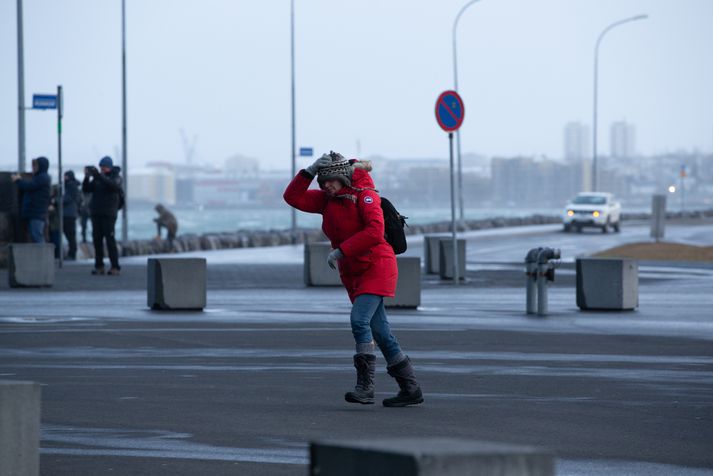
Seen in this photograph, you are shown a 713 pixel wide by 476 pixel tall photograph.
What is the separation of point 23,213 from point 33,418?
2052 centimetres

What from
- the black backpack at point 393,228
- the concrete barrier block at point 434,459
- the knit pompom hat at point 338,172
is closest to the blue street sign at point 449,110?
the black backpack at point 393,228

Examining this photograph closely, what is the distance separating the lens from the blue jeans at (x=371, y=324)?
10.0 meters

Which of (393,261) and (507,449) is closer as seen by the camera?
(507,449)

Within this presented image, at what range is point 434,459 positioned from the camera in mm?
4062

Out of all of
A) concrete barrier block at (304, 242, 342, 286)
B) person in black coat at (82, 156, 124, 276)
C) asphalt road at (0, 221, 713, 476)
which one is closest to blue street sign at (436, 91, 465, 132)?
concrete barrier block at (304, 242, 342, 286)

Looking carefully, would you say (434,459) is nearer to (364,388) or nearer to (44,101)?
(364,388)

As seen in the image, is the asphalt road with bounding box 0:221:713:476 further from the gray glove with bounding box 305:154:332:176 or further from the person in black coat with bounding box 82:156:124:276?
the person in black coat with bounding box 82:156:124:276

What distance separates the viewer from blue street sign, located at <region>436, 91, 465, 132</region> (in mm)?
23594

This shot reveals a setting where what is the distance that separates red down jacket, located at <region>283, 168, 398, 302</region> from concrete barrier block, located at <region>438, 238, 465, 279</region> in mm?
14632

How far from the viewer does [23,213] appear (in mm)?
25969

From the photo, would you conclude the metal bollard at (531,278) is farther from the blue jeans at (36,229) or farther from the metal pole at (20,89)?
the metal pole at (20,89)

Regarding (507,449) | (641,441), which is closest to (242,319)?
(641,441)

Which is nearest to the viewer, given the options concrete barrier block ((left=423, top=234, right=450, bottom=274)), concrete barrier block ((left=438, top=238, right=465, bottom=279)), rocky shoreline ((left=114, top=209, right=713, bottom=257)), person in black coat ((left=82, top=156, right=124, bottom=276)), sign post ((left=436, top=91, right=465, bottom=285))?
sign post ((left=436, top=91, right=465, bottom=285))

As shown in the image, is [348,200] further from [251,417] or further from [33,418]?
[33,418]
